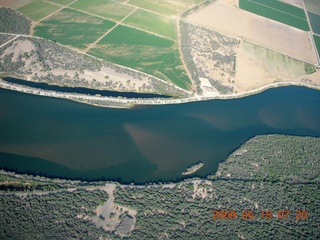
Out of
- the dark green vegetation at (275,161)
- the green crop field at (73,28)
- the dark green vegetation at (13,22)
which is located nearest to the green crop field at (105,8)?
the green crop field at (73,28)

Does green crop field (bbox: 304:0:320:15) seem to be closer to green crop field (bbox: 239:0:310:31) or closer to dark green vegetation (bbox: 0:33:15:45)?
green crop field (bbox: 239:0:310:31)

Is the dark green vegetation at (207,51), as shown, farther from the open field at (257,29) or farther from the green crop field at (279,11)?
the green crop field at (279,11)

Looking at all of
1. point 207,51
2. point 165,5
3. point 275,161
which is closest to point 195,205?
point 275,161

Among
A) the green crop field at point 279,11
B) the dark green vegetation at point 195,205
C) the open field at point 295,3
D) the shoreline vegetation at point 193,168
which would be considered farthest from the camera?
the open field at point 295,3

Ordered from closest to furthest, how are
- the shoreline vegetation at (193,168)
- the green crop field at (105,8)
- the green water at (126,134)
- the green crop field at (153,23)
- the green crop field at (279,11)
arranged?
the green water at (126,134) → the shoreline vegetation at (193,168) → the green crop field at (153,23) → the green crop field at (105,8) → the green crop field at (279,11)

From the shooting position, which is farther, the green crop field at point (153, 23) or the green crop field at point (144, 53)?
the green crop field at point (153, 23)
